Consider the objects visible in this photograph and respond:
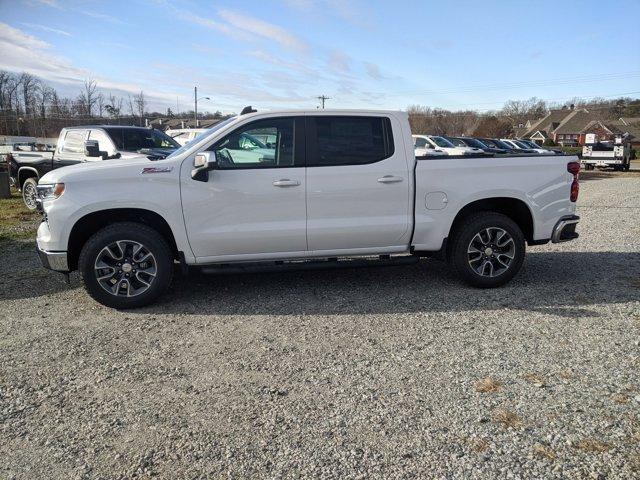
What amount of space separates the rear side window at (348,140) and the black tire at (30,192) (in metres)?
9.56

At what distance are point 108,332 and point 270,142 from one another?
7.70 feet

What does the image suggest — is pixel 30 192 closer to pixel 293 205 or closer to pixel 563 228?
pixel 293 205

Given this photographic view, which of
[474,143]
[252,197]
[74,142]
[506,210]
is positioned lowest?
[506,210]

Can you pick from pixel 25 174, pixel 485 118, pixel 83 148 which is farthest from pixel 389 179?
pixel 485 118

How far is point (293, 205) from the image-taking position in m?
4.97

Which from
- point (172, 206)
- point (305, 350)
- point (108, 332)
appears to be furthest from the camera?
point (172, 206)

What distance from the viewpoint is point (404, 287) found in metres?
5.61

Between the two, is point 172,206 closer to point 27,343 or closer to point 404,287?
point 27,343

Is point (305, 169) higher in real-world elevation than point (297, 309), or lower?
higher

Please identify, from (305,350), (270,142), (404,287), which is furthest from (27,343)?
(404,287)

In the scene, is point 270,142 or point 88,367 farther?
point 270,142

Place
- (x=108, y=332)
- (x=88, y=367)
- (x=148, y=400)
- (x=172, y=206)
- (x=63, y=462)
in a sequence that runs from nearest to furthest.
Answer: (x=63, y=462) < (x=148, y=400) < (x=88, y=367) < (x=108, y=332) < (x=172, y=206)

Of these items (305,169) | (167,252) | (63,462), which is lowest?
(63,462)

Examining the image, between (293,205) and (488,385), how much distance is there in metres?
2.52
